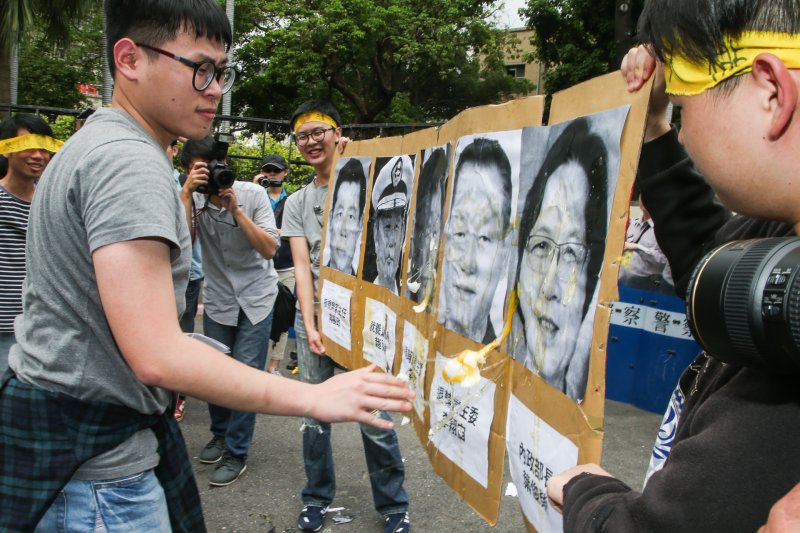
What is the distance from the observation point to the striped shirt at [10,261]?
10.2 ft

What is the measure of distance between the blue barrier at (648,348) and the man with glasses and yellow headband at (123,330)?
11.2 ft

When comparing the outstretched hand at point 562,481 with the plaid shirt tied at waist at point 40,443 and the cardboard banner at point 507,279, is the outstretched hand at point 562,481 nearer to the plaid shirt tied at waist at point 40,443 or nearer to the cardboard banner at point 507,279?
the cardboard banner at point 507,279

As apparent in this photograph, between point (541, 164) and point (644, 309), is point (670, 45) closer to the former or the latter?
point (541, 164)

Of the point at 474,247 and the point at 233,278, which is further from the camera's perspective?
the point at 233,278

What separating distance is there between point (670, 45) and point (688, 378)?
61 cm

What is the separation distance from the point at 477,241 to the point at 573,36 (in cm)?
1983

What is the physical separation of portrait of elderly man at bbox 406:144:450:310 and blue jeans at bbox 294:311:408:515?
2.79ft

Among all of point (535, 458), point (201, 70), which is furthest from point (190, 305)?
point (535, 458)

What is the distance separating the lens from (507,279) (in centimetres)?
170

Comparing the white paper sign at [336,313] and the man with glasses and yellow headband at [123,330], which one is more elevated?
the man with glasses and yellow headband at [123,330]

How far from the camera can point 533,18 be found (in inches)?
784

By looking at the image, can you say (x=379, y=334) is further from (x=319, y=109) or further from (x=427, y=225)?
(x=319, y=109)

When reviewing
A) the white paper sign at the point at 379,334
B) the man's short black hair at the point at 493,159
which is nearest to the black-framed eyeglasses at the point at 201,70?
the man's short black hair at the point at 493,159

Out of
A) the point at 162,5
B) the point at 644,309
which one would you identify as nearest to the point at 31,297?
the point at 162,5
